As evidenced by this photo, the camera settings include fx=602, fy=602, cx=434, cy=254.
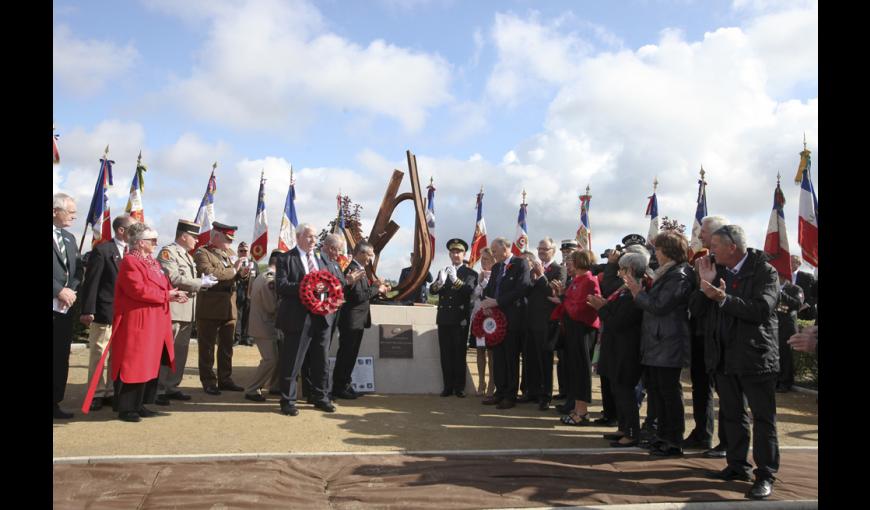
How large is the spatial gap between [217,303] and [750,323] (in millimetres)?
6311

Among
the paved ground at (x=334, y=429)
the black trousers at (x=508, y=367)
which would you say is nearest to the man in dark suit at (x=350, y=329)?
the paved ground at (x=334, y=429)

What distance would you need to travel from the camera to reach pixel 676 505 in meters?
3.85

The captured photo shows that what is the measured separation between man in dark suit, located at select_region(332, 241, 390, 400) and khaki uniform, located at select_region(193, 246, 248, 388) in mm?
1481

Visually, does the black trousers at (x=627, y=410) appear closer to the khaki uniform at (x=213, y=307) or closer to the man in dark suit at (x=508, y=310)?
the man in dark suit at (x=508, y=310)

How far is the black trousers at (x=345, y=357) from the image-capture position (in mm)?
8242

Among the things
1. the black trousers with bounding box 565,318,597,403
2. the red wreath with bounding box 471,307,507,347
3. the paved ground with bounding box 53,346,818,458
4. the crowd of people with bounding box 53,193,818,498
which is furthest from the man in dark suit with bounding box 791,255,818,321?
the red wreath with bounding box 471,307,507,347

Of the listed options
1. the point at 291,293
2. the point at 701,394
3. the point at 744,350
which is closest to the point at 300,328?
the point at 291,293

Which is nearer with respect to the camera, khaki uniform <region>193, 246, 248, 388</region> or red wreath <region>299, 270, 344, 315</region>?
red wreath <region>299, 270, 344, 315</region>

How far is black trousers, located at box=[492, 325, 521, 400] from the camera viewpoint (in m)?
7.93

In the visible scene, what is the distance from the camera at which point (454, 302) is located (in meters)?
8.66

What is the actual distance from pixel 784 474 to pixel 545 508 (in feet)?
7.42

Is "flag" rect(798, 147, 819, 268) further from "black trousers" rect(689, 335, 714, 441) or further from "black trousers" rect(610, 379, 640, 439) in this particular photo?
"black trousers" rect(610, 379, 640, 439)
